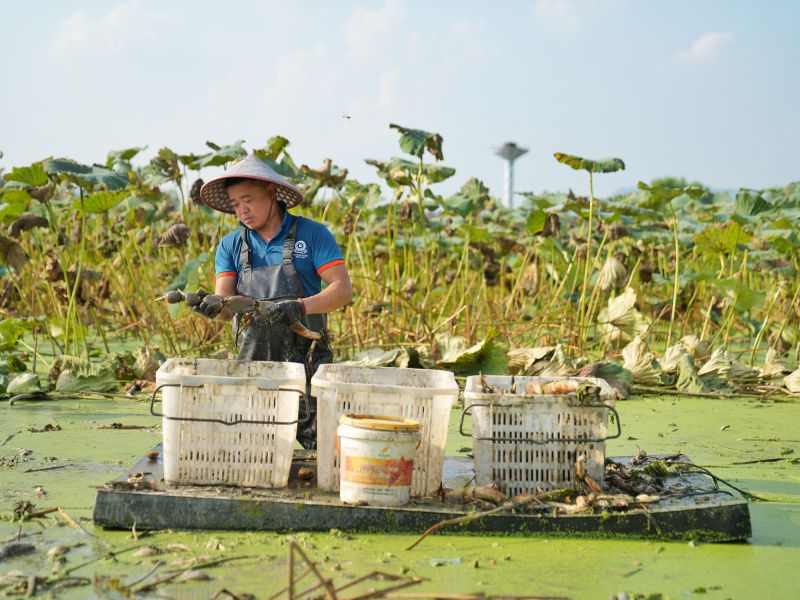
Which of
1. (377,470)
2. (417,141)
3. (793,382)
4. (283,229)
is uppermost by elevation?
(417,141)

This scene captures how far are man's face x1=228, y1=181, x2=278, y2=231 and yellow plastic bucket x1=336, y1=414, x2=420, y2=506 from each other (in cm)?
97

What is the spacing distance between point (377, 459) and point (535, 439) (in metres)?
0.49

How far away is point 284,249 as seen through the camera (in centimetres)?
346

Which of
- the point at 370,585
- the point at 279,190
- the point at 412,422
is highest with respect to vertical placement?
the point at 279,190

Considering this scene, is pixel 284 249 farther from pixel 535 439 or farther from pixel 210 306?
pixel 535 439

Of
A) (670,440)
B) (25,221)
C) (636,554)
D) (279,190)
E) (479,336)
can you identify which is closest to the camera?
(636,554)

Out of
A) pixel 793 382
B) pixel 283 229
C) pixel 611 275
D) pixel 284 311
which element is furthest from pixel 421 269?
pixel 284 311

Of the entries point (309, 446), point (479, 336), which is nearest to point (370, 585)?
point (309, 446)

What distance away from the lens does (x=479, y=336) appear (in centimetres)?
715

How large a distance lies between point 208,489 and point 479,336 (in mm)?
4421

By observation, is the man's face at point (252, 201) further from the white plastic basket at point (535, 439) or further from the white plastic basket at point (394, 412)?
the white plastic basket at point (535, 439)

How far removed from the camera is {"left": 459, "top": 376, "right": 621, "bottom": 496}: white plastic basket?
2936 mm

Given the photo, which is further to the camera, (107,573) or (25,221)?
(25,221)

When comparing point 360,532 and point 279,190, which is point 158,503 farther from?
point 279,190
